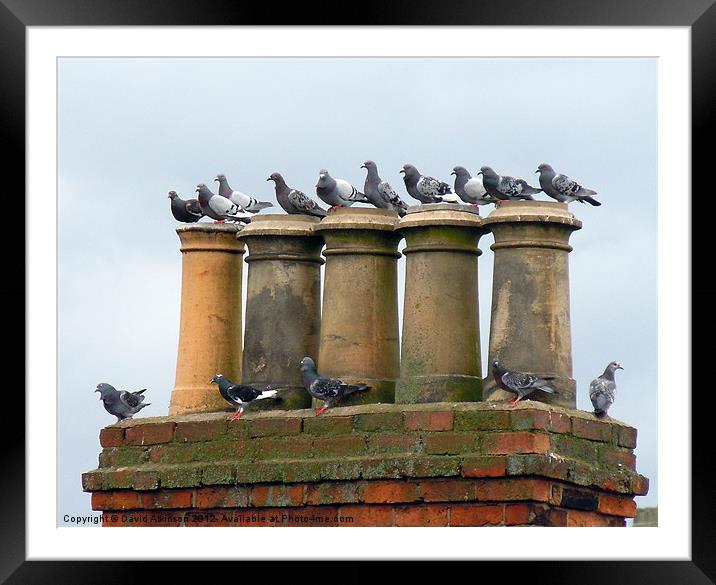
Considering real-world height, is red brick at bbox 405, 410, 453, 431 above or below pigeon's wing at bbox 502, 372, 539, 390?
below

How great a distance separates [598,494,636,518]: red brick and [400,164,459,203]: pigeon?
2.59 metres

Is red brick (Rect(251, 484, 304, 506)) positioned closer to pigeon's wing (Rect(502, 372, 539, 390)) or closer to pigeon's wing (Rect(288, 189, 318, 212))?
→ pigeon's wing (Rect(502, 372, 539, 390))

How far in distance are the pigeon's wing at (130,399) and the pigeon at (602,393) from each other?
3.39m

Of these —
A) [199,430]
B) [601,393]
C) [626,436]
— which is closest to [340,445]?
[199,430]

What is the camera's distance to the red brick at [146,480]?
48.7ft

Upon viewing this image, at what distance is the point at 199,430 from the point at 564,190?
296 cm

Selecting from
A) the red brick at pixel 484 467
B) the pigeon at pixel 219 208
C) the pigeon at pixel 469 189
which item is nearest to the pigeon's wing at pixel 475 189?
the pigeon at pixel 469 189

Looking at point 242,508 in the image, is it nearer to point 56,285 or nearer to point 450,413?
point 450,413

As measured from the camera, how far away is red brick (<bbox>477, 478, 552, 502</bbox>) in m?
13.5

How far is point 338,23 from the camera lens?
11742 mm

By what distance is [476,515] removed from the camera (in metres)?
13.6

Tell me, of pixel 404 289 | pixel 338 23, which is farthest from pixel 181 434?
pixel 338 23

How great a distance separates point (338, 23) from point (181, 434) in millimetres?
A: 4128

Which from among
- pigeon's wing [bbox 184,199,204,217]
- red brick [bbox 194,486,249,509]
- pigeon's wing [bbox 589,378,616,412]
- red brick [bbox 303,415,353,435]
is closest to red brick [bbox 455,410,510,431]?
red brick [bbox 303,415,353,435]
